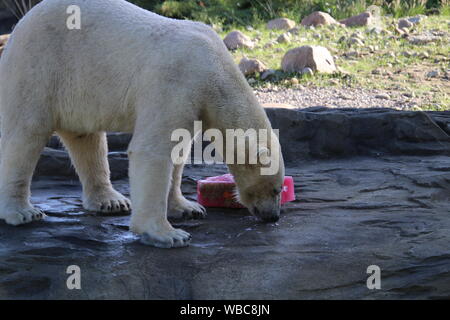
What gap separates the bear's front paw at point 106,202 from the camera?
203 inches

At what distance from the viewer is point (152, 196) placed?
423 centimetres

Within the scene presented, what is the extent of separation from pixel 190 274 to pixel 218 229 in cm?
85

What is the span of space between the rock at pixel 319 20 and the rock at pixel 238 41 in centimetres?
153

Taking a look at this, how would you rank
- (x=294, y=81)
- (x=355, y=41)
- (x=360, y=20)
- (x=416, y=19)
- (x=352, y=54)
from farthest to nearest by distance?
1. (x=360, y=20)
2. (x=416, y=19)
3. (x=355, y=41)
4. (x=352, y=54)
5. (x=294, y=81)


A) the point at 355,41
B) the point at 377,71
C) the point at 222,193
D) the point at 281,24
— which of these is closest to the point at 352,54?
the point at 355,41

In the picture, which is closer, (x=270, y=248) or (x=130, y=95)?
(x=270, y=248)

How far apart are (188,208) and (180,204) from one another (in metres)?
0.07

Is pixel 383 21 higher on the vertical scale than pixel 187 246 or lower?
higher

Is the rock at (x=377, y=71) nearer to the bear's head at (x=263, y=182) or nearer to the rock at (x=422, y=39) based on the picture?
the rock at (x=422, y=39)

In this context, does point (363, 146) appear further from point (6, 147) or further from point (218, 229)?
point (6, 147)

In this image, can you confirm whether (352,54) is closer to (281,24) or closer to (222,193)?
(281,24)

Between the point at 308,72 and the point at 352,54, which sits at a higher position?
the point at 352,54
